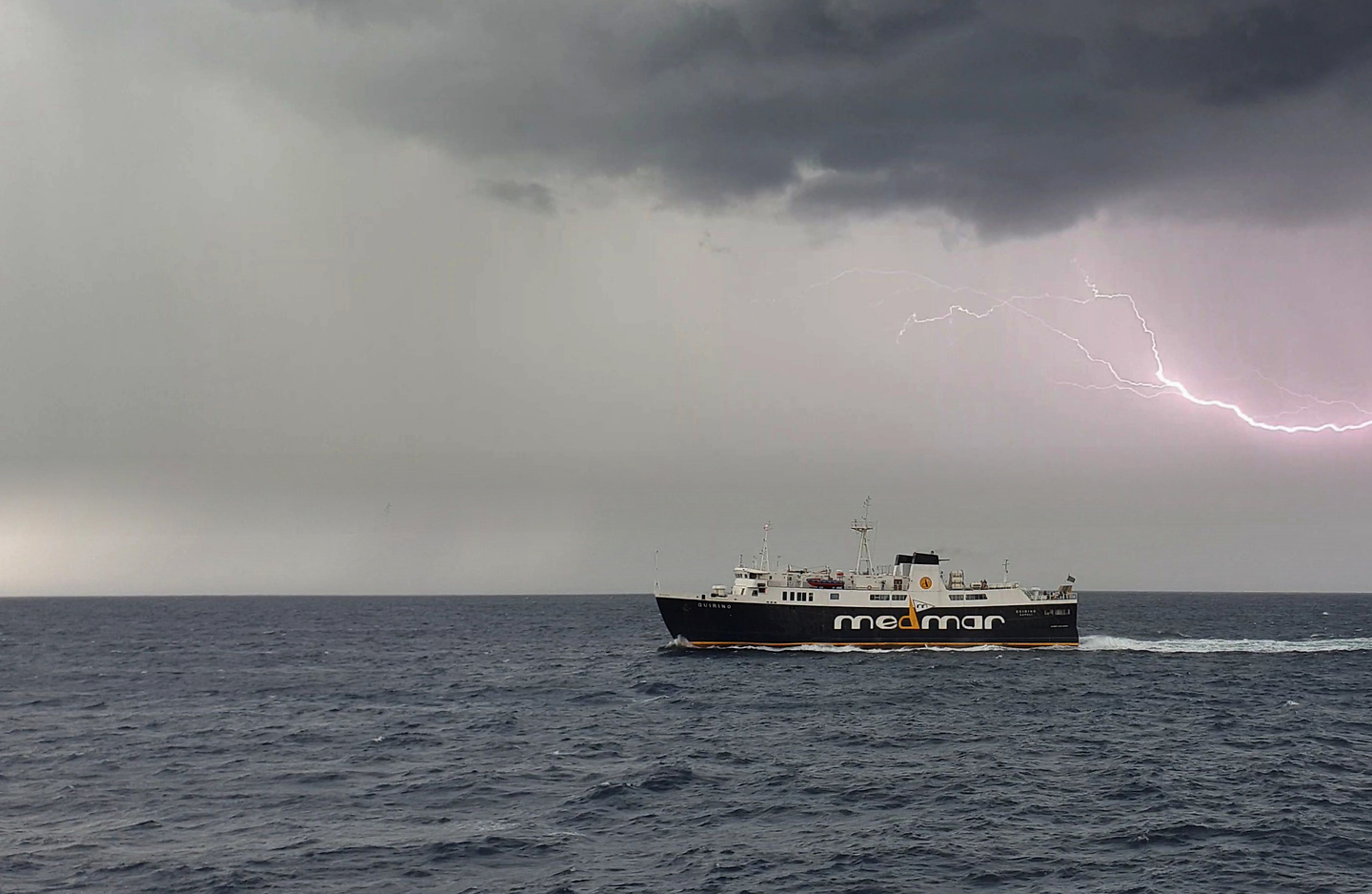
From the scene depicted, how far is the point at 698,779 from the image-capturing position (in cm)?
4931

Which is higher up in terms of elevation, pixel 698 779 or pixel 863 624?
pixel 863 624

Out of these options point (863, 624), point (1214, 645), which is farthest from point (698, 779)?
point (1214, 645)

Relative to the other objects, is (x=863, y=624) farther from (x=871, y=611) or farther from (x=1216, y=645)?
(x=1216, y=645)

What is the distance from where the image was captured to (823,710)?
69.5 metres

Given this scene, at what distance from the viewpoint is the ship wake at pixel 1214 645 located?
117 meters

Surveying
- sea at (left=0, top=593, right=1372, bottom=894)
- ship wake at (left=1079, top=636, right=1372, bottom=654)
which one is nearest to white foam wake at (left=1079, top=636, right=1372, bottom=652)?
ship wake at (left=1079, top=636, right=1372, bottom=654)

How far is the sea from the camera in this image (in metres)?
35.8

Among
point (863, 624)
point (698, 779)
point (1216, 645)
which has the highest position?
point (863, 624)

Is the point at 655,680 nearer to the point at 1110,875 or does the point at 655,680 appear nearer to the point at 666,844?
the point at 666,844

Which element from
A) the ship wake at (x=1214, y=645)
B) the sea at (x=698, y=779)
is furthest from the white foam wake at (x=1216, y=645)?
the sea at (x=698, y=779)

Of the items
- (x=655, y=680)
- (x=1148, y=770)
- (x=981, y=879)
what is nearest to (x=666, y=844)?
(x=981, y=879)

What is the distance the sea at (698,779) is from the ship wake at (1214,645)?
66.8ft

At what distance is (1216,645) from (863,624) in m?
51.0

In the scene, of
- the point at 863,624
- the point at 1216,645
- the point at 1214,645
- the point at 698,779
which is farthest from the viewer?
the point at 1216,645
